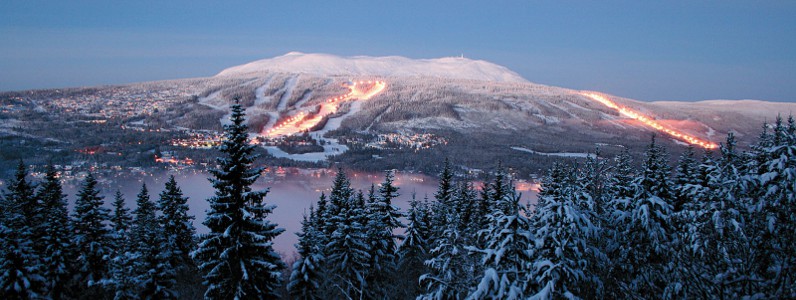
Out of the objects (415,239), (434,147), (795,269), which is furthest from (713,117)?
(795,269)

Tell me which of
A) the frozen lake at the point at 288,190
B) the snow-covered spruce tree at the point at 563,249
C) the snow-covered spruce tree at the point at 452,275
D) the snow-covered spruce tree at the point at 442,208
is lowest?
the frozen lake at the point at 288,190

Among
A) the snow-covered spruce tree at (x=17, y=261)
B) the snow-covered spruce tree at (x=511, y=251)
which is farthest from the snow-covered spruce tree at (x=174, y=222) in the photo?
the snow-covered spruce tree at (x=511, y=251)

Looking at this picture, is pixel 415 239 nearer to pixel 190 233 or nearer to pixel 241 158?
pixel 241 158

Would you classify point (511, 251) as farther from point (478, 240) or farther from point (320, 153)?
point (320, 153)

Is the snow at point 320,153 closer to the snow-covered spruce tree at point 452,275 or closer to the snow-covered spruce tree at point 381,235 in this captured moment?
the snow-covered spruce tree at point 381,235

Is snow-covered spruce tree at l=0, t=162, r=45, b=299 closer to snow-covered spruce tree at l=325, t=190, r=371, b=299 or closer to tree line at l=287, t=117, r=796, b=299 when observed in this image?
snow-covered spruce tree at l=325, t=190, r=371, b=299

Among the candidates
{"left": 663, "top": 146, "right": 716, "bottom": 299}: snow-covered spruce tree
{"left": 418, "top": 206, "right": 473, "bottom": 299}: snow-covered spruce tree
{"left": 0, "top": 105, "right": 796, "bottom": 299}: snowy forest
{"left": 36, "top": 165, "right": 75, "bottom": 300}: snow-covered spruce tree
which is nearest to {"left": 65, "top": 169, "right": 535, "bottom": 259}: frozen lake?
{"left": 36, "top": 165, "right": 75, "bottom": 300}: snow-covered spruce tree
